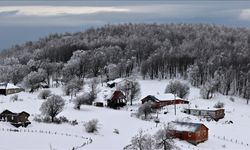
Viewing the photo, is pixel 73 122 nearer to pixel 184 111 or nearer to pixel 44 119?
pixel 44 119

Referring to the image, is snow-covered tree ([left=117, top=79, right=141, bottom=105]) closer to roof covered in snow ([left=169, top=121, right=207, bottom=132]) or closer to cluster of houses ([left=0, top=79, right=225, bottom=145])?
cluster of houses ([left=0, top=79, right=225, bottom=145])

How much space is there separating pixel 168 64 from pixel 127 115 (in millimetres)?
61212

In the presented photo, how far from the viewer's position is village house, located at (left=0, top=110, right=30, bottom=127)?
58162 millimetres

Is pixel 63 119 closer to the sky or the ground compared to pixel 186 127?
closer to the sky

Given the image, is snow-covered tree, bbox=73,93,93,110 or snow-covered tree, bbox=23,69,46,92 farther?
snow-covered tree, bbox=23,69,46,92

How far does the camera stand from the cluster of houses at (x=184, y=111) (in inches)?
2251

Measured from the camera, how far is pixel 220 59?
13662 centimetres

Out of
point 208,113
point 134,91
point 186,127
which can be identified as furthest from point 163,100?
point 186,127

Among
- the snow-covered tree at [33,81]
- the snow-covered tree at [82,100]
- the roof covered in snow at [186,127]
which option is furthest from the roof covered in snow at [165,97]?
the snow-covered tree at [33,81]

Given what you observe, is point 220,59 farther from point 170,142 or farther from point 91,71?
point 170,142

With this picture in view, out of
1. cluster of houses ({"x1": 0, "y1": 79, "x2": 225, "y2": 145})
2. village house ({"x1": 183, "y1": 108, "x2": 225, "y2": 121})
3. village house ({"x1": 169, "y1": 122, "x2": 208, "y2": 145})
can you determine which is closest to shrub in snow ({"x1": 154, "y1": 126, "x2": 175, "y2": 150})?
village house ({"x1": 169, "y1": 122, "x2": 208, "y2": 145})

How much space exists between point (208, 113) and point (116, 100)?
15.7 m

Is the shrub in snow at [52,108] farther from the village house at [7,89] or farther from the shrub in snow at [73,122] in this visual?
the village house at [7,89]

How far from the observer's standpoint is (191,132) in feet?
187
